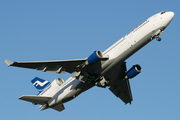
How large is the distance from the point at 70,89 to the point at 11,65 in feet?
30.3

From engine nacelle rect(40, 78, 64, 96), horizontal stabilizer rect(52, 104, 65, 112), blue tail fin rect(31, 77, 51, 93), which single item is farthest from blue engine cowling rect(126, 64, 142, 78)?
blue tail fin rect(31, 77, 51, 93)

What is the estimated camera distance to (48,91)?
139ft

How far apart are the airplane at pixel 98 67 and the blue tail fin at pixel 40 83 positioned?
168 cm

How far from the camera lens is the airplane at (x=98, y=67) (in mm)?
34469

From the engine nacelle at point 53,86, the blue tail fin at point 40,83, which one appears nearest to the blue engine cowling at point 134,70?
the engine nacelle at point 53,86

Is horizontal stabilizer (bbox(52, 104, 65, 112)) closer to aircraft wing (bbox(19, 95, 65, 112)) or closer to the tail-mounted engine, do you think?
aircraft wing (bbox(19, 95, 65, 112))

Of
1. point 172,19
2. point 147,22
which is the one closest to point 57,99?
point 147,22

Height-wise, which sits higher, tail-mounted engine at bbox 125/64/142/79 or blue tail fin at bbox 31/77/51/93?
blue tail fin at bbox 31/77/51/93

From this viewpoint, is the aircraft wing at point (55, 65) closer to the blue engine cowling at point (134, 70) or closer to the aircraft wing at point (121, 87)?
the aircraft wing at point (121, 87)

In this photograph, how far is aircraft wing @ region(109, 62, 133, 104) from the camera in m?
40.6

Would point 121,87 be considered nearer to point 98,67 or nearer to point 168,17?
point 98,67

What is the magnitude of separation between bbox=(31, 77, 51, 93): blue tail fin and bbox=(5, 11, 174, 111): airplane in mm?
1684

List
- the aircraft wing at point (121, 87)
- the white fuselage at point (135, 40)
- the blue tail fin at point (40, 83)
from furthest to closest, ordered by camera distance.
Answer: the blue tail fin at point (40, 83), the aircraft wing at point (121, 87), the white fuselage at point (135, 40)

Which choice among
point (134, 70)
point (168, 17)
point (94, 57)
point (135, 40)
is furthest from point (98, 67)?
point (168, 17)
